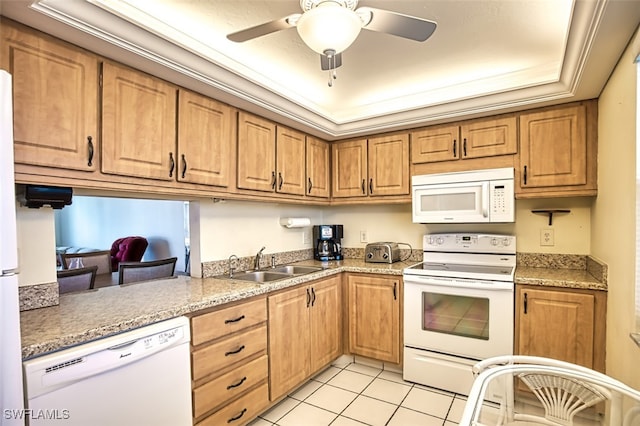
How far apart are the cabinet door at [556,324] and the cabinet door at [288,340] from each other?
1476mm

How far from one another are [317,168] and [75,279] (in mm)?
2091

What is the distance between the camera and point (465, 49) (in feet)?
6.73

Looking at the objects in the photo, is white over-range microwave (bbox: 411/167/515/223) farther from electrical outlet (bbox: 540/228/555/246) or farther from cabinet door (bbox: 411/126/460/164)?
electrical outlet (bbox: 540/228/555/246)

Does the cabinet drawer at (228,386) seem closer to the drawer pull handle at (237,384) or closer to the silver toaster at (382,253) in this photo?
the drawer pull handle at (237,384)

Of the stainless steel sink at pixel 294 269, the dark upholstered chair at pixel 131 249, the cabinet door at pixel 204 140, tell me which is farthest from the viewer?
the dark upholstered chair at pixel 131 249

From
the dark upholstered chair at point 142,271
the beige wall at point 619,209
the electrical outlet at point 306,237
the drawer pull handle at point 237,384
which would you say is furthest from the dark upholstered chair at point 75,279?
the beige wall at point 619,209

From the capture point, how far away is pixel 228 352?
1844 millimetres

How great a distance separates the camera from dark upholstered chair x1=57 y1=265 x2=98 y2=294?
2309 mm

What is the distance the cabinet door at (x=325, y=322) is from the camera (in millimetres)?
2558

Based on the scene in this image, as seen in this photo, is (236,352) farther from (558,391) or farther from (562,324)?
(562,324)

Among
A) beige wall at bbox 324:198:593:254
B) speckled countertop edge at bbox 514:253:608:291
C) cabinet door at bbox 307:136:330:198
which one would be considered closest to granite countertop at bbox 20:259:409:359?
cabinet door at bbox 307:136:330:198

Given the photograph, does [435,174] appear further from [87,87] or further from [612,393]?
[87,87]

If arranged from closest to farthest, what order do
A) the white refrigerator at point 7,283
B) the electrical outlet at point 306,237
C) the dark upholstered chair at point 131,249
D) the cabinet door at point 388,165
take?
the white refrigerator at point 7,283, the cabinet door at point 388,165, the electrical outlet at point 306,237, the dark upholstered chair at point 131,249

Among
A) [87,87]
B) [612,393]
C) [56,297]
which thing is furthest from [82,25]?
[612,393]
